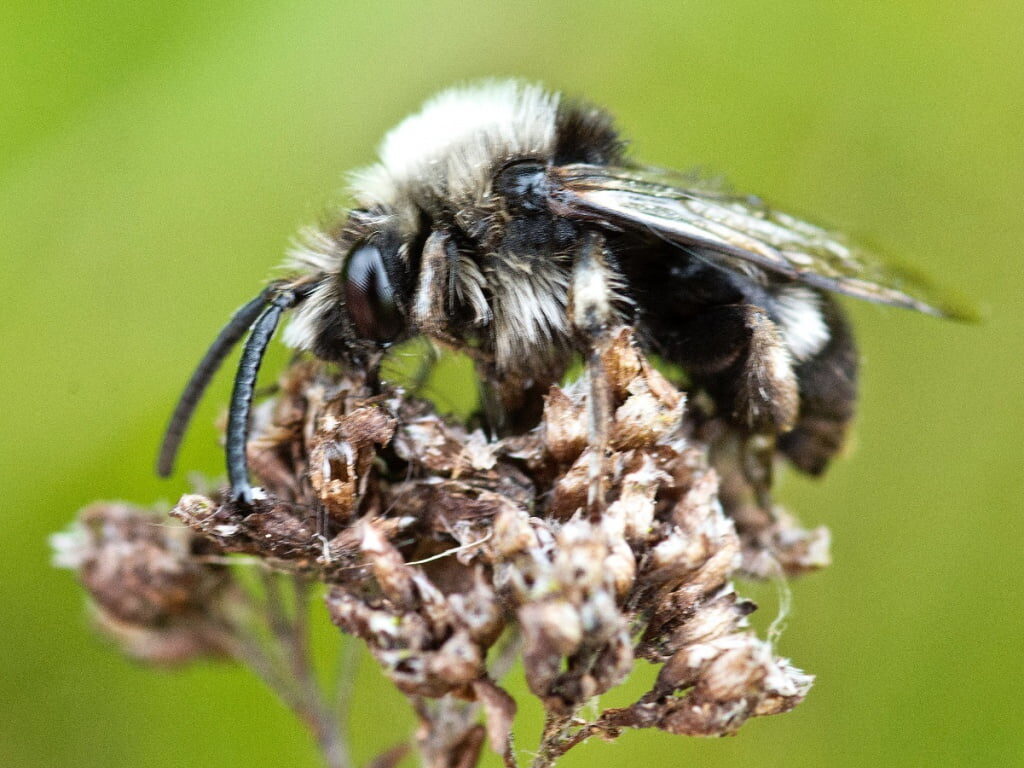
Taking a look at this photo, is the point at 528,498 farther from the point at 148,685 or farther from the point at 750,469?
the point at 148,685

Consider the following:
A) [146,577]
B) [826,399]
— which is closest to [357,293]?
[146,577]

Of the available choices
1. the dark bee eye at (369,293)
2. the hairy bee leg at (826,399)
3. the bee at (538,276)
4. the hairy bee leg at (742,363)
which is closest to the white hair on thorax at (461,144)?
the bee at (538,276)

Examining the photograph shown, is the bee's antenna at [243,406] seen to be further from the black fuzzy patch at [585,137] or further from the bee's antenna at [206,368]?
the black fuzzy patch at [585,137]

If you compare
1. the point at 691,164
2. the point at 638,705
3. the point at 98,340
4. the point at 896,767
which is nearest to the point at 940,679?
the point at 896,767

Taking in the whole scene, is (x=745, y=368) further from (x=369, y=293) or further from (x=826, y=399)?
(x=369, y=293)

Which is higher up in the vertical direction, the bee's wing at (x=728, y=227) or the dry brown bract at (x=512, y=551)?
the bee's wing at (x=728, y=227)
